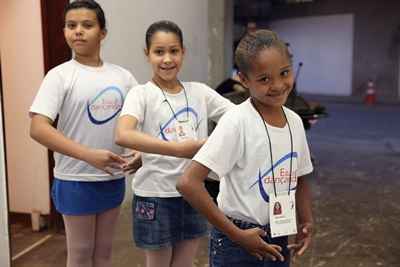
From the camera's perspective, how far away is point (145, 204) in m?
1.53

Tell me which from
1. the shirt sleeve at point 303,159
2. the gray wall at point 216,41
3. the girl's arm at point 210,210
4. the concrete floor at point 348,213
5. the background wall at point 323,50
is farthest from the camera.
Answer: the background wall at point 323,50

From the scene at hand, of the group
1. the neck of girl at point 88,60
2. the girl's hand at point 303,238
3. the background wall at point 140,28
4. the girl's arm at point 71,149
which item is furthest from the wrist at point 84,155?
the background wall at point 140,28

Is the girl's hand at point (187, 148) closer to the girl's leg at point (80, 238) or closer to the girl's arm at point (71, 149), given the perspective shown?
the girl's arm at point (71, 149)

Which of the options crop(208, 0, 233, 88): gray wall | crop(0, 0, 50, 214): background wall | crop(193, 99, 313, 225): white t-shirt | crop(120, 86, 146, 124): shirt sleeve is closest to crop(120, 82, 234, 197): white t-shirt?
crop(120, 86, 146, 124): shirt sleeve

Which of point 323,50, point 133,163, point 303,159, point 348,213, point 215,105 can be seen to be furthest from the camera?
point 323,50

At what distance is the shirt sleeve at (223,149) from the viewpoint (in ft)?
3.72

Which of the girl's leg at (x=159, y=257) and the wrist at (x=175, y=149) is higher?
the wrist at (x=175, y=149)

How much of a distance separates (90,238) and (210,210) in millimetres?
676

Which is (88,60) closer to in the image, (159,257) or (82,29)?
(82,29)

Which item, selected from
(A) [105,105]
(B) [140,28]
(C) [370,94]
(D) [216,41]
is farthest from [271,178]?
(C) [370,94]

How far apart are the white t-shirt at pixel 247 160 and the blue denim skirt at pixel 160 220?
1.11 ft

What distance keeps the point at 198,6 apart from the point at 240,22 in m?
8.51

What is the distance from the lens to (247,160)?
3.88 feet

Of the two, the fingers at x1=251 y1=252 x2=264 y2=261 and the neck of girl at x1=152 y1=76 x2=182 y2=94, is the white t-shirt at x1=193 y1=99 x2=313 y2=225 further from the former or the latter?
the neck of girl at x1=152 y1=76 x2=182 y2=94
